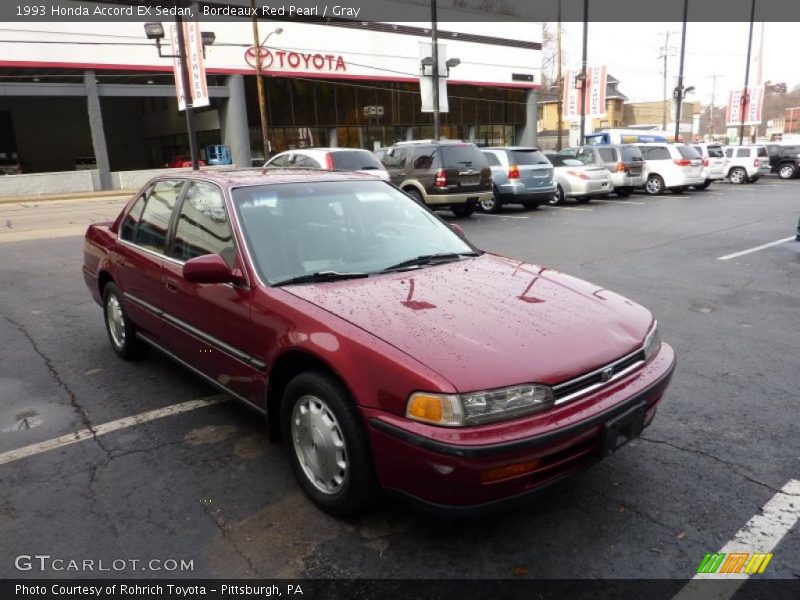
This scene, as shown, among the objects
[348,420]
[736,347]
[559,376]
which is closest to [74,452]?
[348,420]

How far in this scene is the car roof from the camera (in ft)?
12.7

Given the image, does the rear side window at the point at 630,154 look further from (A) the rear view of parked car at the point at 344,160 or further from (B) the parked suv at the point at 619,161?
(A) the rear view of parked car at the point at 344,160

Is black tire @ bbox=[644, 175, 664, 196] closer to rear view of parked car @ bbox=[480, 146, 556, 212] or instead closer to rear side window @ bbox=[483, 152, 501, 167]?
rear view of parked car @ bbox=[480, 146, 556, 212]

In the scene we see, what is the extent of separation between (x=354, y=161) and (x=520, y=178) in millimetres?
4918

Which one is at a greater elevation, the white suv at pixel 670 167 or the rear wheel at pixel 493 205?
the white suv at pixel 670 167

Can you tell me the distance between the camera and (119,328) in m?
5.09

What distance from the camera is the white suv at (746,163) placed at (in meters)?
25.6

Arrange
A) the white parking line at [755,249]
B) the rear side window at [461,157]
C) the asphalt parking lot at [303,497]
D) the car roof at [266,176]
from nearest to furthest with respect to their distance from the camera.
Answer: the asphalt parking lot at [303,497]
the car roof at [266,176]
the white parking line at [755,249]
the rear side window at [461,157]

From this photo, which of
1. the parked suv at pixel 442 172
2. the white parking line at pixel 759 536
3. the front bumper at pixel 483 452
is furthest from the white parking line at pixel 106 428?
the parked suv at pixel 442 172

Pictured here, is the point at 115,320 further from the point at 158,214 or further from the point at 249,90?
the point at 249,90

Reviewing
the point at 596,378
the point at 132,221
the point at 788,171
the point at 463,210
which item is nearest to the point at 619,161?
the point at 463,210

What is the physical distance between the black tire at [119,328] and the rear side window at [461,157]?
971 cm

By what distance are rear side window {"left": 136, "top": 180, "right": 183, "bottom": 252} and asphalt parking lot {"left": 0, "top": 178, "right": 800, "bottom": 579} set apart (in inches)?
42.1

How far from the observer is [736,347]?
16.9 feet
